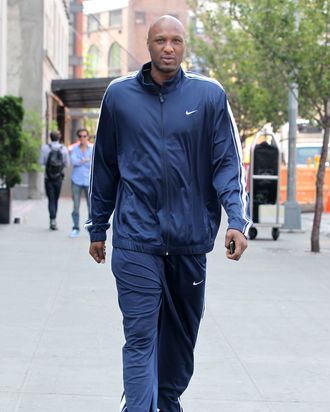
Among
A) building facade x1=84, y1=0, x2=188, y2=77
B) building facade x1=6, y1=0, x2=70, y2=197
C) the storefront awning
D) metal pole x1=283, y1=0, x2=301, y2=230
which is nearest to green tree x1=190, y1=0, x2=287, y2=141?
the storefront awning

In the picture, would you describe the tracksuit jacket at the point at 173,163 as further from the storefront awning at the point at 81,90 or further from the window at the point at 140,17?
the window at the point at 140,17

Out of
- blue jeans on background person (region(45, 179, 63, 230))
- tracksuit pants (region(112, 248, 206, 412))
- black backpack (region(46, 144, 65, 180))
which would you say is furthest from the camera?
black backpack (region(46, 144, 65, 180))

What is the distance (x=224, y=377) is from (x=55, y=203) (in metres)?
12.0

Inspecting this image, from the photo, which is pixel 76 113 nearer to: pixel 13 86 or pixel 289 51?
pixel 13 86

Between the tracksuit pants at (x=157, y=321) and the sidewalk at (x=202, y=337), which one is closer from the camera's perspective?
the tracksuit pants at (x=157, y=321)

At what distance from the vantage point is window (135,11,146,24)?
328ft

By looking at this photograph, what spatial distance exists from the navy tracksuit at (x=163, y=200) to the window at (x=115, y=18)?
323 ft

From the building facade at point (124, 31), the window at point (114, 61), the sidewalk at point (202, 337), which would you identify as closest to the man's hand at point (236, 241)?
the sidewalk at point (202, 337)

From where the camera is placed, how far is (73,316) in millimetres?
9242

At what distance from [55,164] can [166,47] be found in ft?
46.5

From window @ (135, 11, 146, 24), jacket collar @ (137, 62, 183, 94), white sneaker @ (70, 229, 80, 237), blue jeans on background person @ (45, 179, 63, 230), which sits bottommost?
white sneaker @ (70, 229, 80, 237)

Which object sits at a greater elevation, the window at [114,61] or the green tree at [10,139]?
the window at [114,61]

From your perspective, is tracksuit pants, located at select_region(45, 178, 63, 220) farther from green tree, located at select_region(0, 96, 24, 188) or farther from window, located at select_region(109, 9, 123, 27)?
window, located at select_region(109, 9, 123, 27)

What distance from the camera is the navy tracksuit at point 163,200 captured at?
5.01 meters
